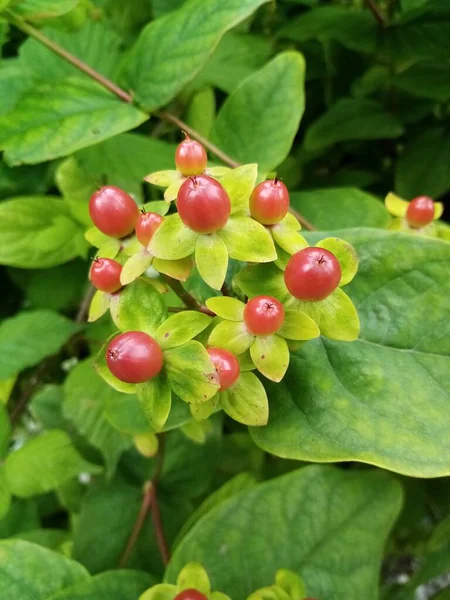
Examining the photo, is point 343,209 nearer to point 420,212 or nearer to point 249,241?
point 420,212

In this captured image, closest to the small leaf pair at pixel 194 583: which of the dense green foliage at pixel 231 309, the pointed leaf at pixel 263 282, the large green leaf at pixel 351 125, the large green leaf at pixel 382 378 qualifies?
the dense green foliage at pixel 231 309

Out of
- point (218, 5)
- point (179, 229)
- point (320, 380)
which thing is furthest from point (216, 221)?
point (218, 5)

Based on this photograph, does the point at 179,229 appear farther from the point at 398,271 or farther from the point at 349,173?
the point at 349,173

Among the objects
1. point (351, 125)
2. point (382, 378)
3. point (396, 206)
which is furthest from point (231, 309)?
point (351, 125)

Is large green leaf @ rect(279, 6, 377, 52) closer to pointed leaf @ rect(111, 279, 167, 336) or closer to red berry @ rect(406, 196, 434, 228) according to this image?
red berry @ rect(406, 196, 434, 228)

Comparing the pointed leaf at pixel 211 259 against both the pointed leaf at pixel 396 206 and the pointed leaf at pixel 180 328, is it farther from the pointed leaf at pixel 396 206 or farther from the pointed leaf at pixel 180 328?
the pointed leaf at pixel 396 206

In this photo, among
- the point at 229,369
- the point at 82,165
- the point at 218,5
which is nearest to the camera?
the point at 229,369

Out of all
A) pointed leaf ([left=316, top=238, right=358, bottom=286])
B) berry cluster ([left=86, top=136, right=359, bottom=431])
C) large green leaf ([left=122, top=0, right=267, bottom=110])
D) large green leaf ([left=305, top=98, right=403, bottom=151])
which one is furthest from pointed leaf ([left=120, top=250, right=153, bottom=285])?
large green leaf ([left=305, top=98, right=403, bottom=151])
